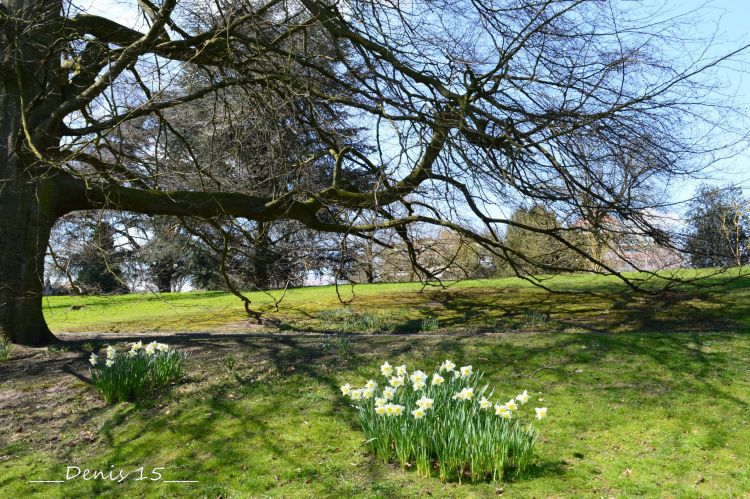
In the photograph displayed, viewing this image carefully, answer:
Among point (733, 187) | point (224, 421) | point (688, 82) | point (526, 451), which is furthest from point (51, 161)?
point (733, 187)

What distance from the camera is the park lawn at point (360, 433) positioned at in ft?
13.5

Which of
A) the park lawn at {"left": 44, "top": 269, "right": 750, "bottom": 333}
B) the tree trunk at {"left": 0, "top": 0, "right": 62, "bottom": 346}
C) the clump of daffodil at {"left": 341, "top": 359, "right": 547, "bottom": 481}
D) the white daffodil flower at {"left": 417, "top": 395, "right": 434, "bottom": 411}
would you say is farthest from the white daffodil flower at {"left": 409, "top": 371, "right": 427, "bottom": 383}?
the tree trunk at {"left": 0, "top": 0, "right": 62, "bottom": 346}

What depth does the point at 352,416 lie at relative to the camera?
207 inches

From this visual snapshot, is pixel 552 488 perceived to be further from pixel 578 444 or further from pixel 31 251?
pixel 31 251

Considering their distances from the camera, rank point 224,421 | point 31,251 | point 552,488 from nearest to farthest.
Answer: point 552,488, point 224,421, point 31,251

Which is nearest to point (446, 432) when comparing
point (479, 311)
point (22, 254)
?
point (22, 254)

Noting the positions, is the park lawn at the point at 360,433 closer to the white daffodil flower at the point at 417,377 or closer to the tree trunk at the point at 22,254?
the white daffodil flower at the point at 417,377

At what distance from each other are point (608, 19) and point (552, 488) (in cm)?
459

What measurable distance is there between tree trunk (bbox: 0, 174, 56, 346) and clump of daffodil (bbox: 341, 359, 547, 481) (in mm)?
5259

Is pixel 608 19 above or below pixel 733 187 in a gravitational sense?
above

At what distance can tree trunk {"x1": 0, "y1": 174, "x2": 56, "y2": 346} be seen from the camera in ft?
25.2

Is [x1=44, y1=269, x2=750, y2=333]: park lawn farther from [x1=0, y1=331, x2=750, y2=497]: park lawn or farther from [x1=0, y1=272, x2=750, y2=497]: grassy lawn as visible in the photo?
[x1=0, y1=331, x2=750, y2=497]: park lawn

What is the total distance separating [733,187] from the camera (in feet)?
20.2

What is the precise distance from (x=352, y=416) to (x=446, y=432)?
1284 millimetres
